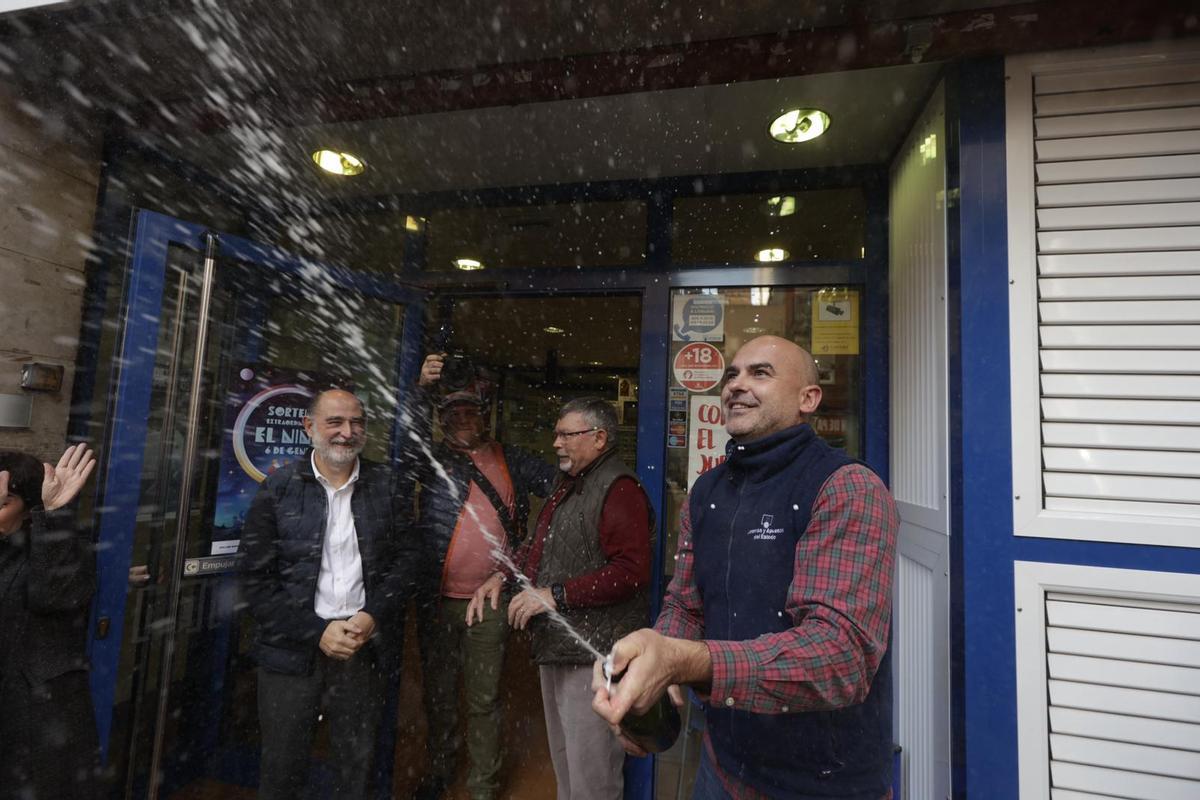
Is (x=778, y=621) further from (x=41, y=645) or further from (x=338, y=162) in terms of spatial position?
(x=338, y=162)

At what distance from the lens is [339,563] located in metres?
2.78

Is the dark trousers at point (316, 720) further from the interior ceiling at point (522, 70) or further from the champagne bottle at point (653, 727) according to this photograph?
the interior ceiling at point (522, 70)

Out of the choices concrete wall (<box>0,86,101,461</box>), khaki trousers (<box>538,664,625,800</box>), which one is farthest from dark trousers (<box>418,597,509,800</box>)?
concrete wall (<box>0,86,101,461</box>)

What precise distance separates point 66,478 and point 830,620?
3.34m

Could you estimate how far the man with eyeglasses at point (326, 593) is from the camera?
2625 millimetres

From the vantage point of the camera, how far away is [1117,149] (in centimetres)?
201

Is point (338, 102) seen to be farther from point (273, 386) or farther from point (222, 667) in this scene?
point (222, 667)

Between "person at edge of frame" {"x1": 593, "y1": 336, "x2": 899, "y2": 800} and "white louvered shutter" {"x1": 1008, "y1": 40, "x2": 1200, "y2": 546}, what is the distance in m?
0.91

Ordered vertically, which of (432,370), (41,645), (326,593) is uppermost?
(432,370)

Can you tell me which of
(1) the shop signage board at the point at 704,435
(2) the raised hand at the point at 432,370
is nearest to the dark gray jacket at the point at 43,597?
(2) the raised hand at the point at 432,370

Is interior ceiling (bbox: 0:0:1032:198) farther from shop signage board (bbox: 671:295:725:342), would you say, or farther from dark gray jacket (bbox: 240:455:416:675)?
dark gray jacket (bbox: 240:455:416:675)

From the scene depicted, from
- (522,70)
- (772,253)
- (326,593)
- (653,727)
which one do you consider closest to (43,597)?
(326,593)

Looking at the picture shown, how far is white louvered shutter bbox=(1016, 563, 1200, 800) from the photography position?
183cm

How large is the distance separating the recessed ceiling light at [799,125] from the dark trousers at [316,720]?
11.5ft
